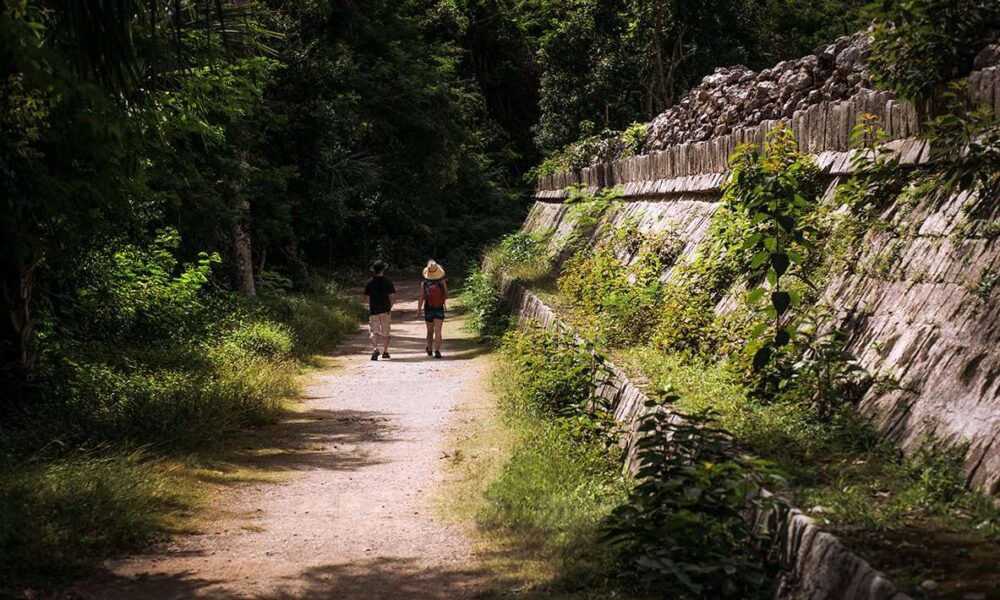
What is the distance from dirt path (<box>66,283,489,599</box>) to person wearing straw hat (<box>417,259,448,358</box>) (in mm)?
4102

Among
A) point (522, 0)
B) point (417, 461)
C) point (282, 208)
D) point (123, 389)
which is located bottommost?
point (417, 461)

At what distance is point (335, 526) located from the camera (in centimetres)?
724

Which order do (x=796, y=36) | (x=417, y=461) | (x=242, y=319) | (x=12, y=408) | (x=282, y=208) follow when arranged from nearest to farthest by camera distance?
1. (x=12, y=408)
2. (x=417, y=461)
3. (x=242, y=319)
4. (x=282, y=208)
5. (x=796, y=36)

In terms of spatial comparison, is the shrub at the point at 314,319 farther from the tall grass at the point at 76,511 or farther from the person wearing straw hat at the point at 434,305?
the tall grass at the point at 76,511

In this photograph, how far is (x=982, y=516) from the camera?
173 inches

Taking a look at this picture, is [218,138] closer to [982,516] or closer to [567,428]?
[567,428]

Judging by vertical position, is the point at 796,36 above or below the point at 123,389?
above

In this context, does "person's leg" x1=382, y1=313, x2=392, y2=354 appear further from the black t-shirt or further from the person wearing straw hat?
the person wearing straw hat

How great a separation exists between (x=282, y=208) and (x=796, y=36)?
21.9 m

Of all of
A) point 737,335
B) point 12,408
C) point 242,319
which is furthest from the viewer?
point 242,319

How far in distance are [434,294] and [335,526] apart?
10.5 metres

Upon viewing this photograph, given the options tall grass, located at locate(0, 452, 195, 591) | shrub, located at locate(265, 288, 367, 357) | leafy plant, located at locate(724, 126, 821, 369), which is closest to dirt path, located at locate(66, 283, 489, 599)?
tall grass, located at locate(0, 452, 195, 591)

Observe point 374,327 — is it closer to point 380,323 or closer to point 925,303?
point 380,323

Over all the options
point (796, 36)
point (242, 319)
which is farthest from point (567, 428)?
point (796, 36)
